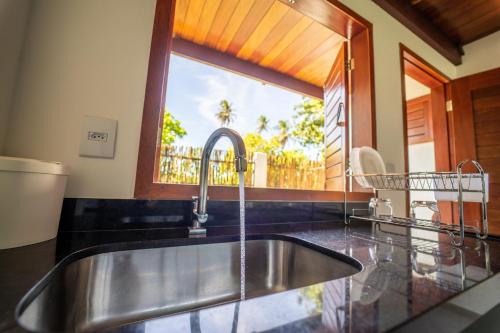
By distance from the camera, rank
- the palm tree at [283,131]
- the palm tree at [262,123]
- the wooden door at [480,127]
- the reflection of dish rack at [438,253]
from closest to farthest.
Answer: the reflection of dish rack at [438,253], the wooden door at [480,127], the palm tree at [283,131], the palm tree at [262,123]

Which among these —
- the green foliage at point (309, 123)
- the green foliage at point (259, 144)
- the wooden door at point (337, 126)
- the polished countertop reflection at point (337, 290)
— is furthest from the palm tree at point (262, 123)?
the polished countertop reflection at point (337, 290)

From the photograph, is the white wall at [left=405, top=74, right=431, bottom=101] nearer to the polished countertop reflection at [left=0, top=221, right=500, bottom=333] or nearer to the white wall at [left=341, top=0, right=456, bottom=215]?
the white wall at [left=341, top=0, right=456, bottom=215]

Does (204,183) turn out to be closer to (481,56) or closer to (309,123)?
(481,56)

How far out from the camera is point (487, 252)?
576mm

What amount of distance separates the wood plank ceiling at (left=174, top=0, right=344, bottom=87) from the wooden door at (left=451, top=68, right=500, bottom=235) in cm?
110

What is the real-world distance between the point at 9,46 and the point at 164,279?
2.43ft

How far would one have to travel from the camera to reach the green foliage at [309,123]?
5.86 metres

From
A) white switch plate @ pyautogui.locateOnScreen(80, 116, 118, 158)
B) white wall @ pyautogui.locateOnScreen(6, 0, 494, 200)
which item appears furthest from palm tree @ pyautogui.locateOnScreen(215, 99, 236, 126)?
→ white switch plate @ pyautogui.locateOnScreen(80, 116, 118, 158)

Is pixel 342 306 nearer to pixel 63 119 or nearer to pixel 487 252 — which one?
pixel 487 252

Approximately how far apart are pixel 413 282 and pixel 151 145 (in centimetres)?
75

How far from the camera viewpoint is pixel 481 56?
1.95 meters

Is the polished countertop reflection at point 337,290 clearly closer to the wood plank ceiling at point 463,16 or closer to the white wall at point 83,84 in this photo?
the white wall at point 83,84

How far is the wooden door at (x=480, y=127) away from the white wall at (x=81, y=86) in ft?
7.10

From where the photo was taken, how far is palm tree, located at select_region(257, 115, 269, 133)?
23.1 feet
